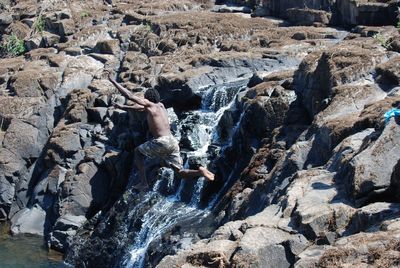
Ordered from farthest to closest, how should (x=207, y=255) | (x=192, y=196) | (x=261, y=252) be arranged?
(x=192, y=196) → (x=207, y=255) → (x=261, y=252)

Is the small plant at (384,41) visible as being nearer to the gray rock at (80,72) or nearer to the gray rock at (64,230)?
the gray rock at (64,230)

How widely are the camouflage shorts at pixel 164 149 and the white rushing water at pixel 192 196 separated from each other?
256 inches

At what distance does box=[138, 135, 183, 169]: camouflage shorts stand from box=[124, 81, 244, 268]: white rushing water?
6496 millimetres

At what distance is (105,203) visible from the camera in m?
29.7

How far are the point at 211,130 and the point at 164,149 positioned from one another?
11951mm

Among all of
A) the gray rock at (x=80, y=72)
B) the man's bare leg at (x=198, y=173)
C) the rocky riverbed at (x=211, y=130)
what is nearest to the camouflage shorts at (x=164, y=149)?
the man's bare leg at (x=198, y=173)

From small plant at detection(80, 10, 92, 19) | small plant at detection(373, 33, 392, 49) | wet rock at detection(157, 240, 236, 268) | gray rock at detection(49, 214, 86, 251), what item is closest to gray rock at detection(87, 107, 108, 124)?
gray rock at detection(49, 214, 86, 251)


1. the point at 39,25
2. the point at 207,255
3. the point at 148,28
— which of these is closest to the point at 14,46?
the point at 39,25

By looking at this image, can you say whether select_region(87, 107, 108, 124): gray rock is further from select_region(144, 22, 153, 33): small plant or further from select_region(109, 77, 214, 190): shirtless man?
select_region(109, 77, 214, 190): shirtless man

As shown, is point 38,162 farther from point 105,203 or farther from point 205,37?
point 205,37

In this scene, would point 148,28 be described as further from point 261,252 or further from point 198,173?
point 261,252

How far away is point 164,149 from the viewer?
1578 centimetres

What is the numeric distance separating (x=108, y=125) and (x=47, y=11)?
16260mm

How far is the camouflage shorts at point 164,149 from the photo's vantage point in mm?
15727
